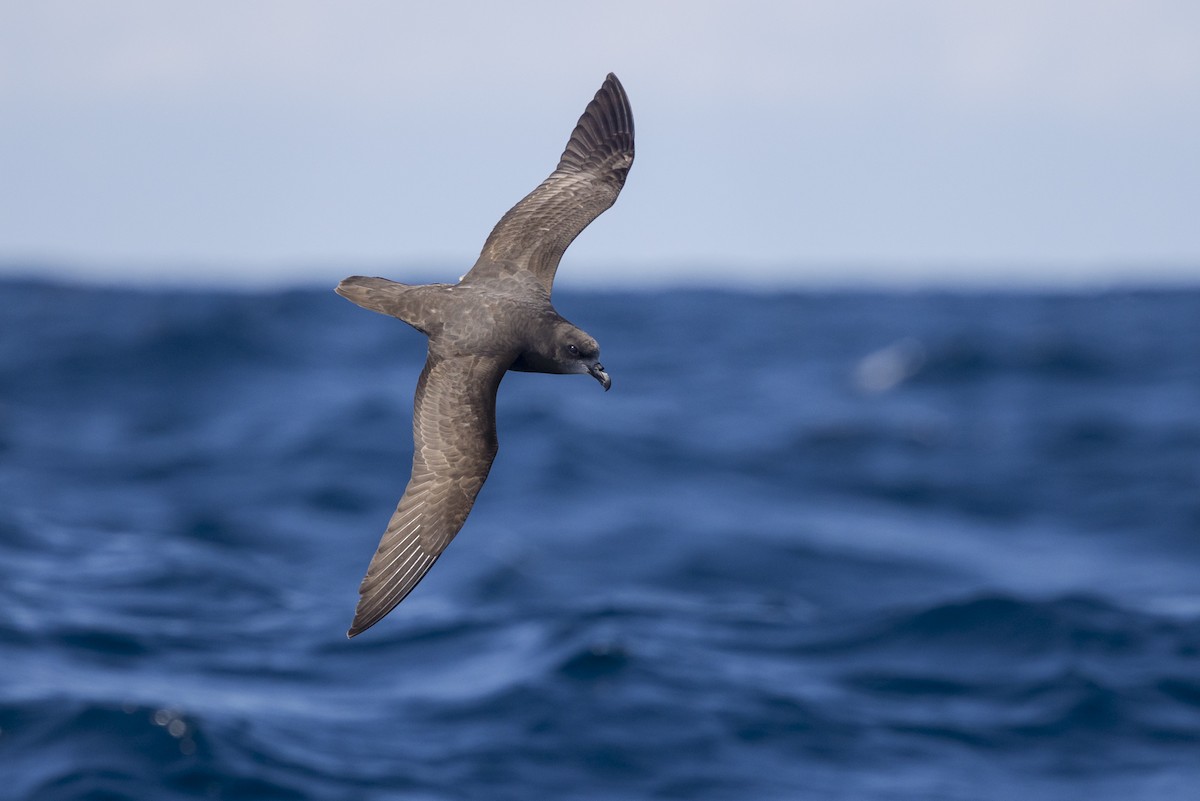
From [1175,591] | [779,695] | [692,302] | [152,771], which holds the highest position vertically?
[692,302]

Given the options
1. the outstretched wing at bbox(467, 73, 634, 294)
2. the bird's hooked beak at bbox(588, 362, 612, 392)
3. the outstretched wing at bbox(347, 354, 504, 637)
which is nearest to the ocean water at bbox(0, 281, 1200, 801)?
the outstretched wing at bbox(347, 354, 504, 637)

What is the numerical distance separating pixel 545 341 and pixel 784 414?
107ft

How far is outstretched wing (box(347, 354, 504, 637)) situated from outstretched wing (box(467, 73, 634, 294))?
81 cm

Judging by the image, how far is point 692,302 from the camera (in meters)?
70.9

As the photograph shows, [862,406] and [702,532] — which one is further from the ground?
[862,406]

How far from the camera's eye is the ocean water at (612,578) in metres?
17.4

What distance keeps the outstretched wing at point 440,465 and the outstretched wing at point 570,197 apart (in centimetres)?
81

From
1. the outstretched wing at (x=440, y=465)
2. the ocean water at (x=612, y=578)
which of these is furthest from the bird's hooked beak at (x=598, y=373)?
the ocean water at (x=612, y=578)

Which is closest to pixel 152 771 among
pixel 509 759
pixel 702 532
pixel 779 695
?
pixel 509 759

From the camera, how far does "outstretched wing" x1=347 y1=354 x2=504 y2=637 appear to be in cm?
883

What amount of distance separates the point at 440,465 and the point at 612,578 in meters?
17.0

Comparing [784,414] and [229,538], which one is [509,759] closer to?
[229,538]

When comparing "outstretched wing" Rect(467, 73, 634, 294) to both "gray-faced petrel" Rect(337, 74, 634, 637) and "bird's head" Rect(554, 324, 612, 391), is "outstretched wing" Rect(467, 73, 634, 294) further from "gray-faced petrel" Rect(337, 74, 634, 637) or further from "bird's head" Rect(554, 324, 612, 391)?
"bird's head" Rect(554, 324, 612, 391)

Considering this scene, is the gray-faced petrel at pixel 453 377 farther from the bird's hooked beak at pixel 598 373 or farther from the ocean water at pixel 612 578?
the ocean water at pixel 612 578
